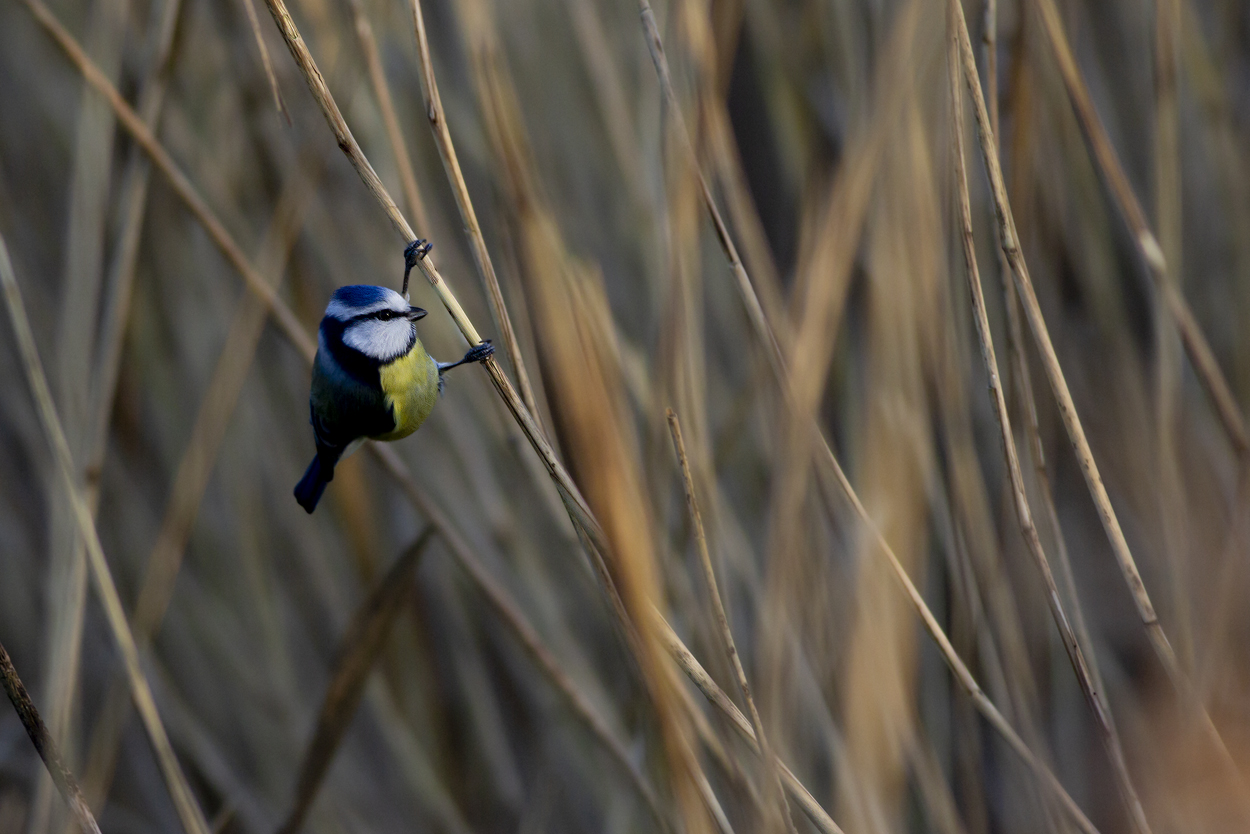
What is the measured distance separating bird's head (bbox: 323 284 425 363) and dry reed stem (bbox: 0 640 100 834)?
1.21 ft

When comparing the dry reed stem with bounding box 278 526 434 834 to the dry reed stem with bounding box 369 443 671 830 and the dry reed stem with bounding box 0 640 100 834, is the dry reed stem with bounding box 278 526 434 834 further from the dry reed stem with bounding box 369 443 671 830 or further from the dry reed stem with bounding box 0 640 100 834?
the dry reed stem with bounding box 0 640 100 834

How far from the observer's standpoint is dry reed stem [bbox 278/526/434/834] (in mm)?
833

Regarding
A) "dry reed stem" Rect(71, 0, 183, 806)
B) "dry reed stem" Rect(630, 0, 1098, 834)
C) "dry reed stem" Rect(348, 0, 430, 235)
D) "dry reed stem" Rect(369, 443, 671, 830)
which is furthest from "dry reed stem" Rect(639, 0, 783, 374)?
"dry reed stem" Rect(71, 0, 183, 806)

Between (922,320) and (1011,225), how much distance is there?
122 millimetres

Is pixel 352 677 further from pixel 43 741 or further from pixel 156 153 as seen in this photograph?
pixel 156 153

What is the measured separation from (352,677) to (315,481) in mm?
190

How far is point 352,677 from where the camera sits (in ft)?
2.75

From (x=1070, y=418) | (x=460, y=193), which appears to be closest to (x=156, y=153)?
(x=460, y=193)

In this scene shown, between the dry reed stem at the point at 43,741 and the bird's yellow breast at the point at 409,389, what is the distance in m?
0.33

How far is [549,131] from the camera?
3.51ft

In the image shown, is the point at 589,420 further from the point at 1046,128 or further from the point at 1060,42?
the point at 1046,128

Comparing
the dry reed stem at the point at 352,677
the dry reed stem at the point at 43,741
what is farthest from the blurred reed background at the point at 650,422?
the dry reed stem at the point at 43,741

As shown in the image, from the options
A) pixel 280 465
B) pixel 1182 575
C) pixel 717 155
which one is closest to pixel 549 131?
pixel 717 155

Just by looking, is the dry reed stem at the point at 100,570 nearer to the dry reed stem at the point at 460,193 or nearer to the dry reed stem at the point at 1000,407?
the dry reed stem at the point at 460,193
